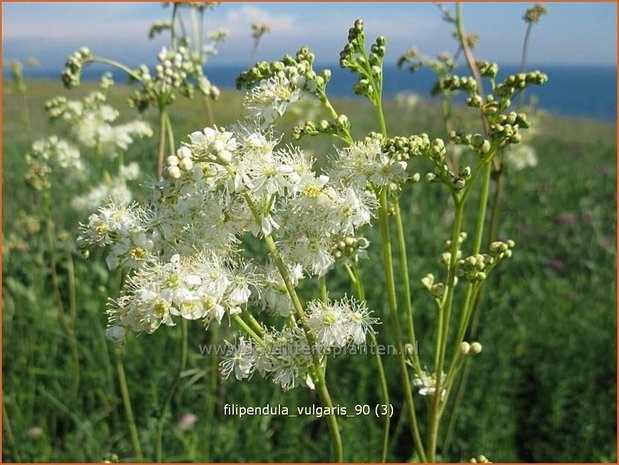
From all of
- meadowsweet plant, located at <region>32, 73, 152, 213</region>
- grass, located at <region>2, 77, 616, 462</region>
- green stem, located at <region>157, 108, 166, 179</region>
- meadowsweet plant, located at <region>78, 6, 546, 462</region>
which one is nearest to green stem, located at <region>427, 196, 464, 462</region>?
meadowsweet plant, located at <region>78, 6, 546, 462</region>

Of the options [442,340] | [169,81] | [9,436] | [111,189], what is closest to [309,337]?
[442,340]

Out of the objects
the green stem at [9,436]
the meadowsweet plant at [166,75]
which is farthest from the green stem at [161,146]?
the green stem at [9,436]

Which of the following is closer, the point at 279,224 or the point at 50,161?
the point at 279,224

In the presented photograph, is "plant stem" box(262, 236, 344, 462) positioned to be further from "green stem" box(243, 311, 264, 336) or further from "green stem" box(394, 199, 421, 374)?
"green stem" box(394, 199, 421, 374)

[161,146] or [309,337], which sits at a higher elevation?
[161,146]

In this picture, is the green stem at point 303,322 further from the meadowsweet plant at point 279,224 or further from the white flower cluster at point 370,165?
the white flower cluster at point 370,165

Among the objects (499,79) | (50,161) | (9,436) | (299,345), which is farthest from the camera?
(499,79)

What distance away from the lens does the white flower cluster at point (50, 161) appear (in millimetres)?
3229

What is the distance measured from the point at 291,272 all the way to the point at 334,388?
2.61 metres

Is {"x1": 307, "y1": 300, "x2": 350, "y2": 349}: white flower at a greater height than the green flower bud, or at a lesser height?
greater

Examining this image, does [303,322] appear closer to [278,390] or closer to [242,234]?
[242,234]

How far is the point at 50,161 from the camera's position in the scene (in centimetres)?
355

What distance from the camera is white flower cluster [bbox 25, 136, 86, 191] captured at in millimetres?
3229

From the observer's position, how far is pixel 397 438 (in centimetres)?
372
